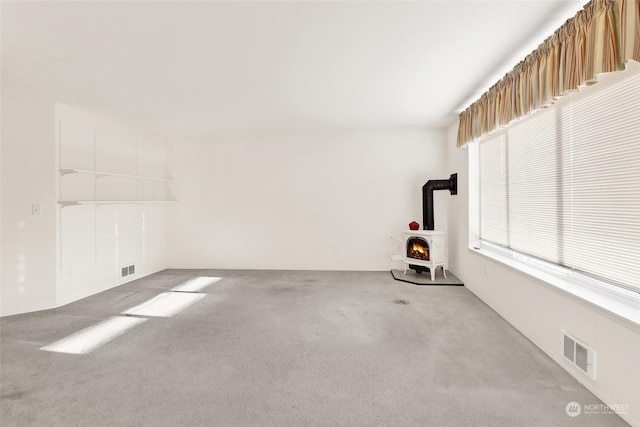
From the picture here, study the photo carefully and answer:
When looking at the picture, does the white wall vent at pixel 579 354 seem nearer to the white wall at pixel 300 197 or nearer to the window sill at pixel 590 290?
the window sill at pixel 590 290

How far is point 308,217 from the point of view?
5582 mm

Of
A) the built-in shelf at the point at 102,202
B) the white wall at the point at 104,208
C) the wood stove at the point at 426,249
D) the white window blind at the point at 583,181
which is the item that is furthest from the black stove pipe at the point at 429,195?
the white wall at the point at 104,208

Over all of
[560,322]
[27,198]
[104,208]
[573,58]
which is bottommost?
[560,322]

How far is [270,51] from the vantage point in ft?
8.28

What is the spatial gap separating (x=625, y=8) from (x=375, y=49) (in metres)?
1.57

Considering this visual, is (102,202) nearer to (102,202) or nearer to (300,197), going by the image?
(102,202)

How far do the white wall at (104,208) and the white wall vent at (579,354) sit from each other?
551 cm

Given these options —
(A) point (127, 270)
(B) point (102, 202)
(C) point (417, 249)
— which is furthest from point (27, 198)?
(C) point (417, 249)

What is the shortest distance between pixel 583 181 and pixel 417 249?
2784mm

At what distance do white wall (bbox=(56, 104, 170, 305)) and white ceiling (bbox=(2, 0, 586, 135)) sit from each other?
0.56 metres

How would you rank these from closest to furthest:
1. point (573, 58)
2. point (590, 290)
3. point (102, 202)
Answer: point (573, 58), point (590, 290), point (102, 202)

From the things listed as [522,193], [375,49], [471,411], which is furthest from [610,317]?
[375,49]

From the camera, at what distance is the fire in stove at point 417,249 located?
4.64 m

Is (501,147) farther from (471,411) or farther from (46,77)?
(46,77)
